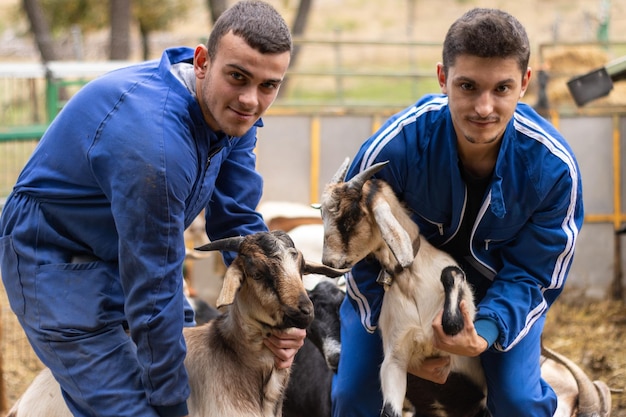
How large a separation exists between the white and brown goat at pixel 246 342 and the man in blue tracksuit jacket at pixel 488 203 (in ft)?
1.71

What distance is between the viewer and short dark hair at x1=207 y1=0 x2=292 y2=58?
11.7 feet

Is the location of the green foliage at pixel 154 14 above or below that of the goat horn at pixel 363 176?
above

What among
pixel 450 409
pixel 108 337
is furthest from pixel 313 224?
pixel 108 337

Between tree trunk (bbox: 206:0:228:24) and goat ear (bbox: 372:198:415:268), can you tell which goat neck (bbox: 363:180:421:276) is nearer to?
goat ear (bbox: 372:198:415:268)

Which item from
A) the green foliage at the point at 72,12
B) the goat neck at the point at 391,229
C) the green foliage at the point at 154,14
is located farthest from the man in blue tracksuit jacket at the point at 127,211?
the green foliage at the point at 72,12

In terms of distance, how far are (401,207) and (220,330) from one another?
3.19 ft

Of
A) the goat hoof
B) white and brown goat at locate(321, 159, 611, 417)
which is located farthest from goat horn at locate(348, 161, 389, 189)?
the goat hoof

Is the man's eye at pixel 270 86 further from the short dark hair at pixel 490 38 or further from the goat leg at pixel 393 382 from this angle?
the goat leg at pixel 393 382

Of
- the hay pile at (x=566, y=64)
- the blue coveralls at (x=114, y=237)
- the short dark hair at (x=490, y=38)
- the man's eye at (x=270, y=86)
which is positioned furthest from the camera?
the hay pile at (x=566, y=64)

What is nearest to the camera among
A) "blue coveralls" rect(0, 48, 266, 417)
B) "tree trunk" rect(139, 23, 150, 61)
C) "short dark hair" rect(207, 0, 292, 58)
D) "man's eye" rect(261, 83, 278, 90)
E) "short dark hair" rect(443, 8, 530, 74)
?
"blue coveralls" rect(0, 48, 266, 417)

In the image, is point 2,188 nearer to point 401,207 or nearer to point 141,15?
point 401,207

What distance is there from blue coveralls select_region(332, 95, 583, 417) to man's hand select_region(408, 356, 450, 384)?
8.0 inches

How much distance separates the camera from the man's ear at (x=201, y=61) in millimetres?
3688

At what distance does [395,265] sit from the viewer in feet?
13.6
